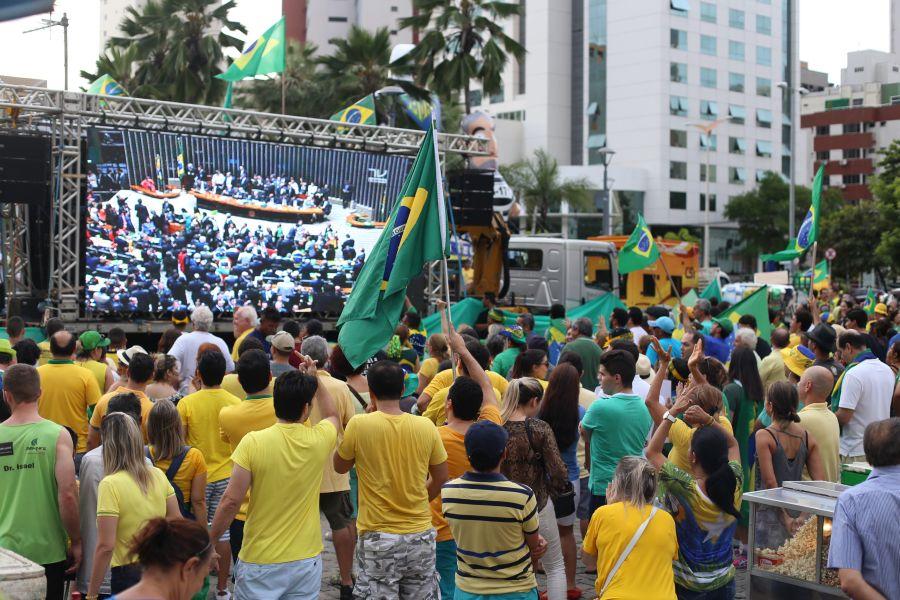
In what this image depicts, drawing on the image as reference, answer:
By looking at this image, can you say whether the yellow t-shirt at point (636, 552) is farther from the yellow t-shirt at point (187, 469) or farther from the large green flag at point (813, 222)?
the large green flag at point (813, 222)

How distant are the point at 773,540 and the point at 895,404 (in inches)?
159

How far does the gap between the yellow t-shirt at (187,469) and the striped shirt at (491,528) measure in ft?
4.97

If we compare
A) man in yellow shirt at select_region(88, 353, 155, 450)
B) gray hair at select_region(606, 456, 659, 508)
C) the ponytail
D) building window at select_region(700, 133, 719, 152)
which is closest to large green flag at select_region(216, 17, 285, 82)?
man in yellow shirt at select_region(88, 353, 155, 450)

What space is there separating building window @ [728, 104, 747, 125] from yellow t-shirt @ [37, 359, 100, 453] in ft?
256

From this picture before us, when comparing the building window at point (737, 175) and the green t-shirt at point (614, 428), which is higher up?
the building window at point (737, 175)

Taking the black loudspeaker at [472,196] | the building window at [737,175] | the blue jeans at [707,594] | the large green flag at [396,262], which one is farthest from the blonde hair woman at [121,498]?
the building window at [737,175]

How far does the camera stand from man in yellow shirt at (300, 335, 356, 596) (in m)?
6.95

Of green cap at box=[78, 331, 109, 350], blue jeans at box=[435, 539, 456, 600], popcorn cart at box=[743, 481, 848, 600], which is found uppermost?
green cap at box=[78, 331, 109, 350]

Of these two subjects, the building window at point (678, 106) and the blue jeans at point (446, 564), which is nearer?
the blue jeans at point (446, 564)

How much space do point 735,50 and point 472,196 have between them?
6451 centimetres

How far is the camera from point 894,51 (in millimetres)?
116250

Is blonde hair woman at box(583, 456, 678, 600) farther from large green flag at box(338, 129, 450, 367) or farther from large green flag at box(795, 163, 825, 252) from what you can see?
large green flag at box(795, 163, 825, 252)

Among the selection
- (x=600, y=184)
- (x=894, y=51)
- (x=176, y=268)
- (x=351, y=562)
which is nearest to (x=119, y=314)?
(x=176, y=268)

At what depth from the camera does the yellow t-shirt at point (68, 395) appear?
24.7ft
